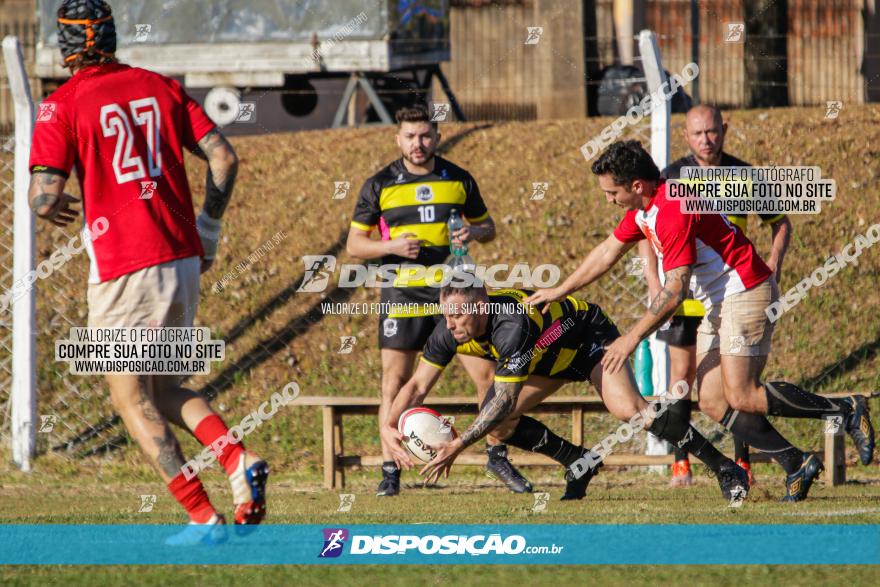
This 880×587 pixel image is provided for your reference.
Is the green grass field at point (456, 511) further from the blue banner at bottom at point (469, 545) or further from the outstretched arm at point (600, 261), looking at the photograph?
the outstretched arm at point (600, 261)

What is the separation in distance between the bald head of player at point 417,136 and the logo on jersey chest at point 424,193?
12 centimetres

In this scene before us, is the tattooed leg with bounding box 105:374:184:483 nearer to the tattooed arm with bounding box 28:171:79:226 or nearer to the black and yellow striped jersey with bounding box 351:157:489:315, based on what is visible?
the tattooed arm with bounding box 28:171:79:226

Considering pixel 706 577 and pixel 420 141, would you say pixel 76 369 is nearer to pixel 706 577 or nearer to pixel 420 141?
pixel 420 141

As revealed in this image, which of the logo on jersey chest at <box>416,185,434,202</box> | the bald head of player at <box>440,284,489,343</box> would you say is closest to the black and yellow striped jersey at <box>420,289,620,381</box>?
the bald head of player at <box>440,284,489,343</box>

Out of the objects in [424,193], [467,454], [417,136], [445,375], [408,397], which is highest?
[417,136]

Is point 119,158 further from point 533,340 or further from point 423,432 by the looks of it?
point 423,432

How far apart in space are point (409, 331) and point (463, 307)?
4.44 feet

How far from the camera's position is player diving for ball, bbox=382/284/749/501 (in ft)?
25.3

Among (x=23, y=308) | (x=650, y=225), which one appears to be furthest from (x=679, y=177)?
(x=23, y=308)

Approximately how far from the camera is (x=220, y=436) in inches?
230

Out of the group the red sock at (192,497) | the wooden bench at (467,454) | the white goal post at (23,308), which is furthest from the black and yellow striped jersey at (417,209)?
the red sock at (192,497)

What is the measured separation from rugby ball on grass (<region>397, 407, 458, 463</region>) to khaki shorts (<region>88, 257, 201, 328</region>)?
2.51 m

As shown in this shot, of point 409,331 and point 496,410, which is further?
point 409,331

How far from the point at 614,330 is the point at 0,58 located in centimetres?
1170
